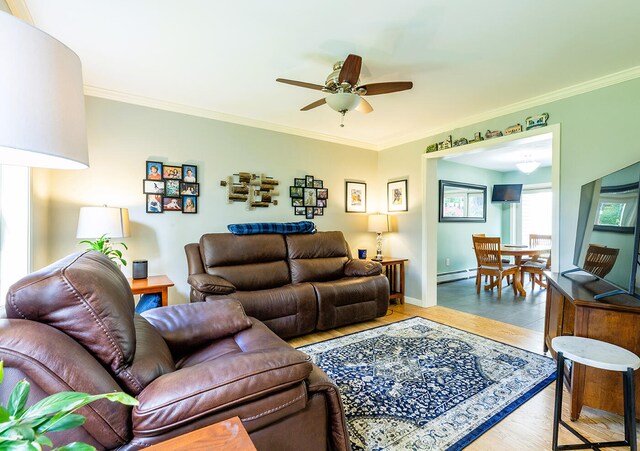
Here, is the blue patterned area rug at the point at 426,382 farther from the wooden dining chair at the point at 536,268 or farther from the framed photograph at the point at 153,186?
the wooden dining chair at the point at 536,268

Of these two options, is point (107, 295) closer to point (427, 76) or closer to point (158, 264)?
point (158, 264)

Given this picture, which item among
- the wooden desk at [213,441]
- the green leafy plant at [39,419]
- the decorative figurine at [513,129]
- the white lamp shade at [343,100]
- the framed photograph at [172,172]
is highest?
the decorative figurine at [513,129]

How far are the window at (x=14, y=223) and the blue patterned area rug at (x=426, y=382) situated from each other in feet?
7.29

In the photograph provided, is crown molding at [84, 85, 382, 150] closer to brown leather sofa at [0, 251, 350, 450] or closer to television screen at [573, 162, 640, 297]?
brown leather sofa at [0, 251, 350, 450]

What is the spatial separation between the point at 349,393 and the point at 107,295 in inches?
63.4

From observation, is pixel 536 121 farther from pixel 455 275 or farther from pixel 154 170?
pixel 154 170

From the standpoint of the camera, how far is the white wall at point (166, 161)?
2.78m

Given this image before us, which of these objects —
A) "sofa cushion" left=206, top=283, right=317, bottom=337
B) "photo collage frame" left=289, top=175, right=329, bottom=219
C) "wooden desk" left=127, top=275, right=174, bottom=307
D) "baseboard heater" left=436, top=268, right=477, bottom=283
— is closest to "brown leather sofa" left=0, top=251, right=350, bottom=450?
"wooden desk" left=127, top=275, right=174, bottom=307

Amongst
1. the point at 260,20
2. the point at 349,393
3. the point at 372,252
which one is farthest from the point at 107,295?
the point at 372,252

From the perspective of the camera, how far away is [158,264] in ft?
10.3

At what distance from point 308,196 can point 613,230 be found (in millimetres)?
3029

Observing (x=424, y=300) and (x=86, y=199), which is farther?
(x=424, y=300)

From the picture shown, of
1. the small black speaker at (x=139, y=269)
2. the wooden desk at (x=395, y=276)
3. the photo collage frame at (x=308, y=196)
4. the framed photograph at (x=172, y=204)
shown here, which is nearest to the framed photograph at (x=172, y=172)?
the framed photograph at (x=172, y=204)

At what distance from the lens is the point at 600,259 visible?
2.13 meters
